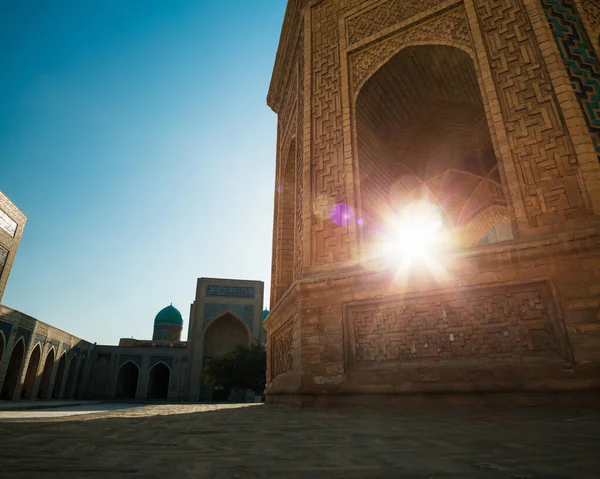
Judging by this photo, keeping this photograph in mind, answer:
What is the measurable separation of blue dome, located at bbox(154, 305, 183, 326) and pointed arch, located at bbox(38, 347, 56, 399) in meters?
9.03

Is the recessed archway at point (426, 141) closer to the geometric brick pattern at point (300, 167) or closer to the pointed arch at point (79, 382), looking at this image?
the geometric brick pattern at point (300, 167)

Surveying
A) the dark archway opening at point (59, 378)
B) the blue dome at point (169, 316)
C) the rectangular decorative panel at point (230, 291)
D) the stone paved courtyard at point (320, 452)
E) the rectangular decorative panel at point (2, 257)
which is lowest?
the stone paved courtyard at point (320, 452)

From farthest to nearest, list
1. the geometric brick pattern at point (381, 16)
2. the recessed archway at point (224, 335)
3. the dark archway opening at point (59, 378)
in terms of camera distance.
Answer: the recessed archway at point (224, 335), the dark archway opening at point (59, 378), the geometric brick pattern at point (381, 16)

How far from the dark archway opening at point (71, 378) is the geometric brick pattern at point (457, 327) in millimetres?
18663

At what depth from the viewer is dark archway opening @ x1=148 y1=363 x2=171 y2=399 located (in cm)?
2133

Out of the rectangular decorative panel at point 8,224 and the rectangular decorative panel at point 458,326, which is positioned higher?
the rectangular decorative panel at point 8,224

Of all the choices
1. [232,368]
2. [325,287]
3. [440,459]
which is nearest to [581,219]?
[325,287]

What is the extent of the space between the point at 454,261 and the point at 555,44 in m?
2.48

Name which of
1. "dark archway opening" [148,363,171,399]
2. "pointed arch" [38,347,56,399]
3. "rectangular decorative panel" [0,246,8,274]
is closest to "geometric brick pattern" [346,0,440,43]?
"rectangular decorative panel" [0,246,8,274]

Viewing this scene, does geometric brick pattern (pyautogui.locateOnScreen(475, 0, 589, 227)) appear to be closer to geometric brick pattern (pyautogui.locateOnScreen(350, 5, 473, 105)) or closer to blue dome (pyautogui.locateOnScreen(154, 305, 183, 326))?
geometric brick pattern (pyautogui.locateOnScreen(350, 5, 473, 105))

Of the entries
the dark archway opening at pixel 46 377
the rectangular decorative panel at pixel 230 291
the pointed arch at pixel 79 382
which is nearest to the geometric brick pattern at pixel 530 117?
the dark archway opening at pixel 46 377

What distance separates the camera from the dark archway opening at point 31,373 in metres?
14.1

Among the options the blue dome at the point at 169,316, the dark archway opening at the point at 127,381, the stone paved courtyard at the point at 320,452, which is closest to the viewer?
the stone paved courtyard at the point at 320,452

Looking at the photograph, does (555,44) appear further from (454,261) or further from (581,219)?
(454,261)
